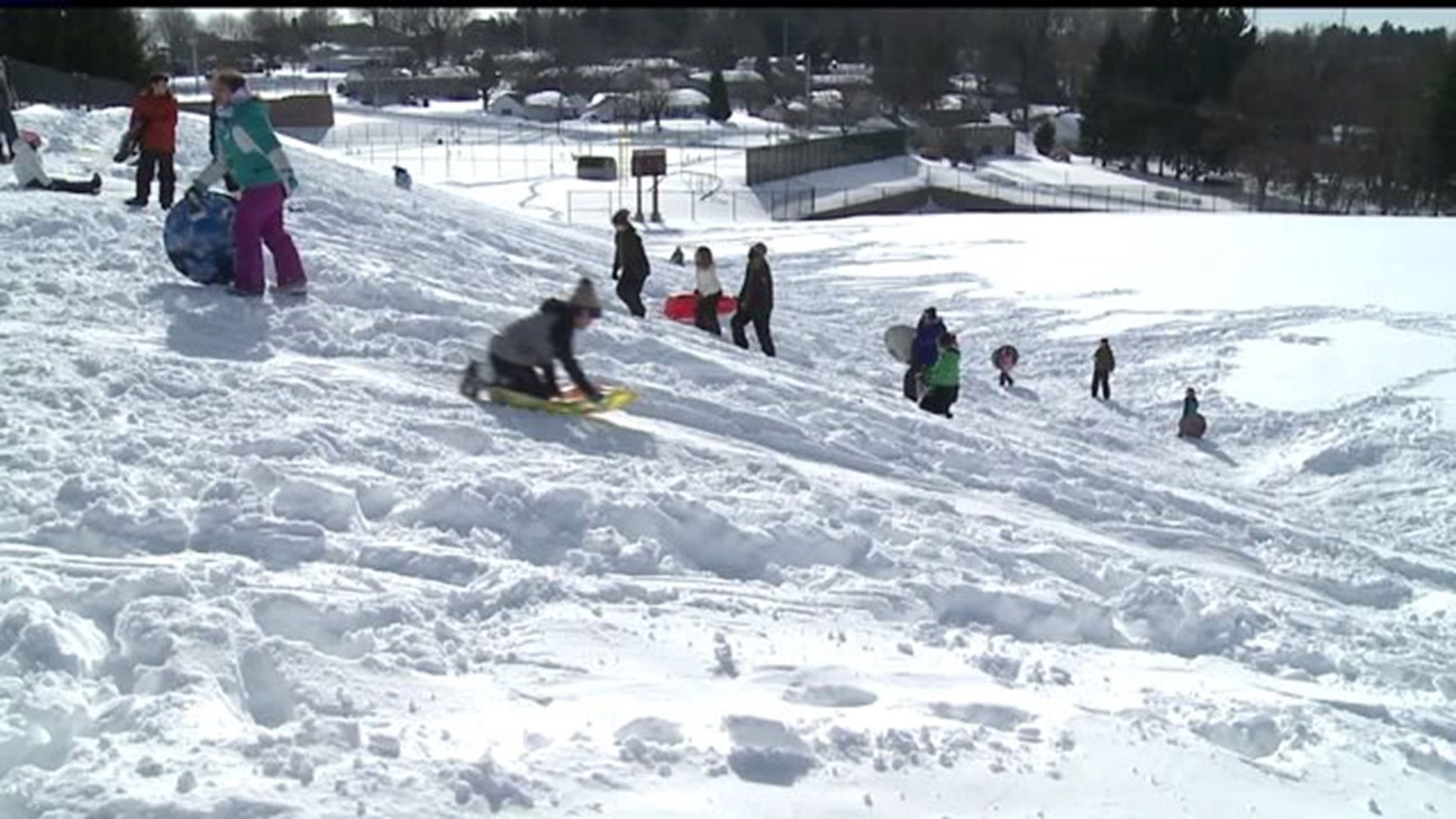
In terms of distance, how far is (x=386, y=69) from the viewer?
9362 centimetres

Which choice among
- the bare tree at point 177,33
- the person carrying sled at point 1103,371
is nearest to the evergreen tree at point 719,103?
the bare tree at point 177,33

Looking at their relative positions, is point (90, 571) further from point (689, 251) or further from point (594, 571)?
point (689, 251)

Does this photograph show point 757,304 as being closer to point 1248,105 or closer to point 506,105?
point 1248,105

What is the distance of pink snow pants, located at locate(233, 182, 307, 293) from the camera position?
9180 millimetres

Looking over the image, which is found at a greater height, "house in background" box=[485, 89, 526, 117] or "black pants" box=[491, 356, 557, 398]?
"house in background" box=[485, 89, 526, 117]

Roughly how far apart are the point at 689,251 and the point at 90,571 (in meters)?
24.9

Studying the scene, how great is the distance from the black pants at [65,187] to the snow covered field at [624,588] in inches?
31.6

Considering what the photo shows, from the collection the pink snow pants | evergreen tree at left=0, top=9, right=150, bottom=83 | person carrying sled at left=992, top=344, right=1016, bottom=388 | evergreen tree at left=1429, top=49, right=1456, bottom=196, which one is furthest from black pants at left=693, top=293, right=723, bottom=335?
evergreen tree at left=1429, top=49, right=1456, bottom=196

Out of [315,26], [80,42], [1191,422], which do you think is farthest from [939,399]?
[315,26]

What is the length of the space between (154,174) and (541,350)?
6588 mm

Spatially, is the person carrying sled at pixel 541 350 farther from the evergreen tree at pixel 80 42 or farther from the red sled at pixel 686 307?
the evergreen tree at pixel 80 42

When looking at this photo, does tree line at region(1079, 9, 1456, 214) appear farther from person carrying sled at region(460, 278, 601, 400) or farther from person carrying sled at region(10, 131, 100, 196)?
person carrying sled at region(460, 278, 601, 400)

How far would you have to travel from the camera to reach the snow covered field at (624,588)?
14.9ft

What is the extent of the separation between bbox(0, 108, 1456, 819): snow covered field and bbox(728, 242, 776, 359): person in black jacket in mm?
821
